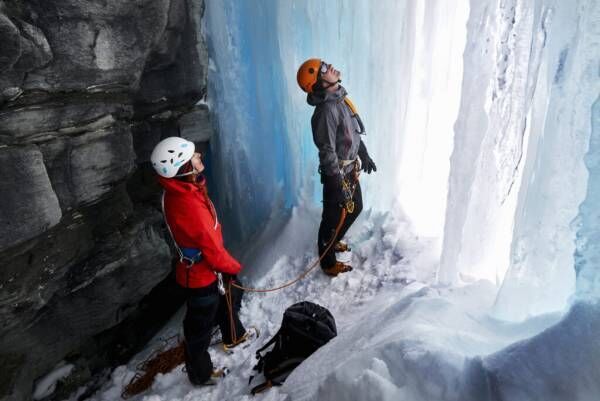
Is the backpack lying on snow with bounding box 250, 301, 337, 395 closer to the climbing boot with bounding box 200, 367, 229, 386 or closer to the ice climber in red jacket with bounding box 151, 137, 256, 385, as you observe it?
the climbing boot with bounding box 200, 367, 229, 386

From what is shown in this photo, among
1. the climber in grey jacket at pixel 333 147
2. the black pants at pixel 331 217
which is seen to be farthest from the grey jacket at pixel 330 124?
the black pants at pixel 331 217

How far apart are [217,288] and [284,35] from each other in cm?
350

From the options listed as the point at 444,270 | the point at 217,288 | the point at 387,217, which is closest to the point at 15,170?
the point at 217,288

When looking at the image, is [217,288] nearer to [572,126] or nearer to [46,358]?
[46,358]

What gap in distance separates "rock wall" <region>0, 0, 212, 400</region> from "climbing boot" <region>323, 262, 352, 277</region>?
1.93 metres

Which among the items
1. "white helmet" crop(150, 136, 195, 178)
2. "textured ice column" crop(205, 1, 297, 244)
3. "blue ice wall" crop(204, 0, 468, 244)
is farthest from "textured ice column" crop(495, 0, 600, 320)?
"textured ice column" crop(205, 1, 297, 244)

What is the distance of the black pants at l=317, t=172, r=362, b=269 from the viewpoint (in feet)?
13.5

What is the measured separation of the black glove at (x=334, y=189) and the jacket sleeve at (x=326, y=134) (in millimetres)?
152

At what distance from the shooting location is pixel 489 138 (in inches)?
114

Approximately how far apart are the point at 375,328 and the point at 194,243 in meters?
1.40

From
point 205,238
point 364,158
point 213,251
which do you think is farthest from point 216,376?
point 364,158

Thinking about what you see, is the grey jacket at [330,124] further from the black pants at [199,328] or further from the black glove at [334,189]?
the black pants at [199,328]

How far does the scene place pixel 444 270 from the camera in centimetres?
336

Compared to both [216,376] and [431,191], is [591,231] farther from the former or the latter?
[431,191]
